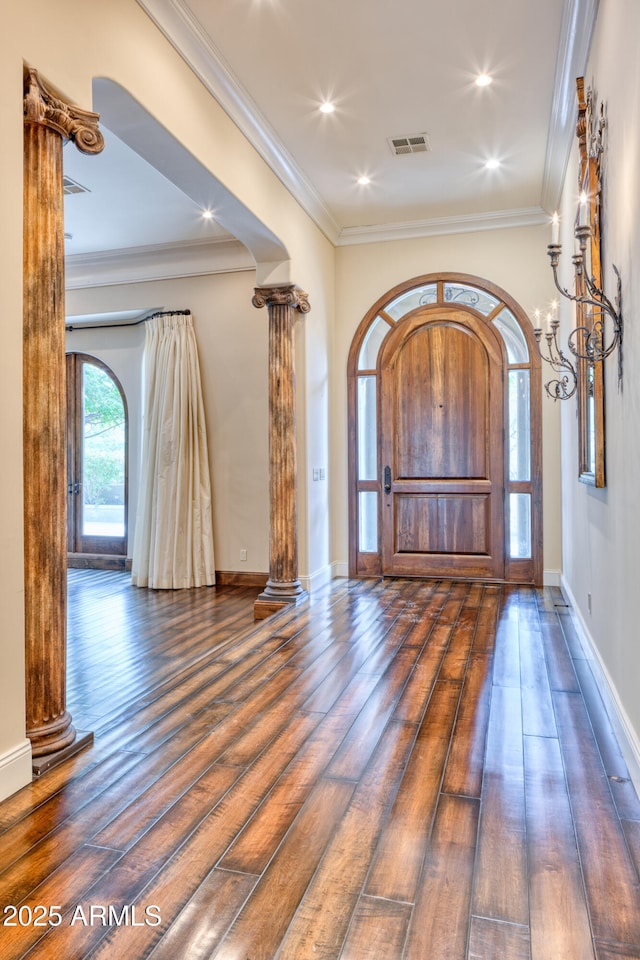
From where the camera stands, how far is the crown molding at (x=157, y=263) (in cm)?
621

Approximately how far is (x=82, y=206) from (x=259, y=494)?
2.97 meters

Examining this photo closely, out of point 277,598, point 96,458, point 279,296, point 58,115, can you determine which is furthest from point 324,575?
point 58,115

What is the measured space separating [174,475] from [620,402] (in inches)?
176

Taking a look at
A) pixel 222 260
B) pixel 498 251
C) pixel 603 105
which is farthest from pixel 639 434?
pixel 222 260

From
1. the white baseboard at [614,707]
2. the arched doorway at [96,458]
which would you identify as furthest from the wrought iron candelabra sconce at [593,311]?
the arched doorway at [96,458]

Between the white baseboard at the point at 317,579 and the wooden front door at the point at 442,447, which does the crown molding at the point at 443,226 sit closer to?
the wooden front door at the point at 442,447

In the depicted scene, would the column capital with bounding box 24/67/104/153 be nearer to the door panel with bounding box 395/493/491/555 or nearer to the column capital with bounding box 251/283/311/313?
the column capital with bounding box 251/283/311/313

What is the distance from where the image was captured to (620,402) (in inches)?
102

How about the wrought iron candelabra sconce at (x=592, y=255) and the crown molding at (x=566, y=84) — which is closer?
the wrought iron candelabra sconce at (x=592, y=255)

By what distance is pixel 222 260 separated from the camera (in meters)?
6.25

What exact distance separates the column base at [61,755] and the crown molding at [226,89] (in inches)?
129

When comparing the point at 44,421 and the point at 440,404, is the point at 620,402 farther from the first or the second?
the point at 440,404

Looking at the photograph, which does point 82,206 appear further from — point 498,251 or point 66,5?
point 498,251

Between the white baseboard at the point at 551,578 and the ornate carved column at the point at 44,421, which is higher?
the ornate carved column at the point at 44,421
